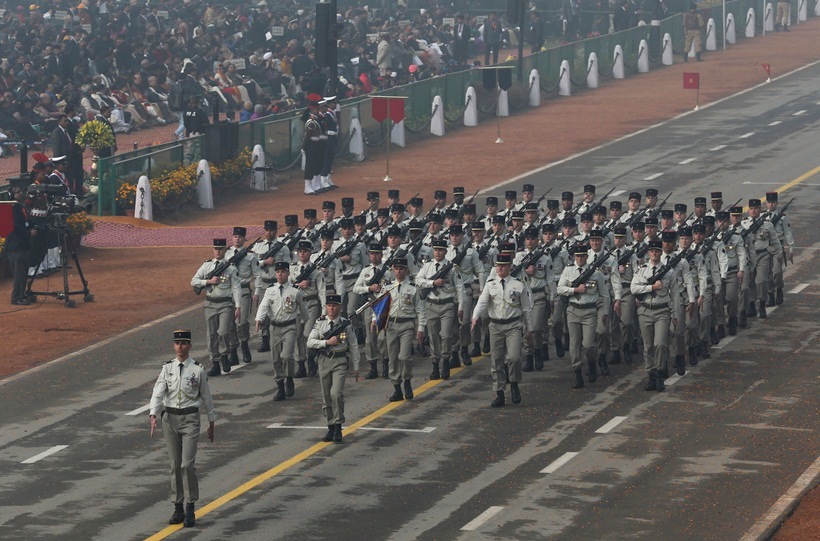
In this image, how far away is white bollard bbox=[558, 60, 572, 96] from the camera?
54062 mm

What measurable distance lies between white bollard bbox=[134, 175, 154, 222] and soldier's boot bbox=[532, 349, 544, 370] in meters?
13.2

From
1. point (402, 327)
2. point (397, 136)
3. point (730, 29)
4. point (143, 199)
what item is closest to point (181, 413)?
point (402, 327)

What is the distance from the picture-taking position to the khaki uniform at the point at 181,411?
17.8 meters

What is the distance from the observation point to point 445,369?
23969 mm

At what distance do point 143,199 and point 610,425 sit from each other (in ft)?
54.5

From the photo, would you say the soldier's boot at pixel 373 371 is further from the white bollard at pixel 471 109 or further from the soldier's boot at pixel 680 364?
the white bollard at pixel 471 109

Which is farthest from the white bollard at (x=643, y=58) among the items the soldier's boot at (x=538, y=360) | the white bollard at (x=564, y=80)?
the soldier's boot at (x=538, y=360)

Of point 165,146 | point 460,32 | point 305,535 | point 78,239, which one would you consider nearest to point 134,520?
point 305,535

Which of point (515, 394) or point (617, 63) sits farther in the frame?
point (617, 63)

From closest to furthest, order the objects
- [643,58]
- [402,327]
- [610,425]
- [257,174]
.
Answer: [610,425] < [402,327] < [257,174] < [643,58]

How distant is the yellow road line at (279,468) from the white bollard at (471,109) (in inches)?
1006

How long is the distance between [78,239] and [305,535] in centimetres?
1701

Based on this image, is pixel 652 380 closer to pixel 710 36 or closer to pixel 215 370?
pixel 215 370

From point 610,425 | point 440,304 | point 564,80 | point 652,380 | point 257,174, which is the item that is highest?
point 564,80
